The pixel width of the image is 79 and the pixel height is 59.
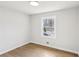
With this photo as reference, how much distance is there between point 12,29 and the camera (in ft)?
11.1

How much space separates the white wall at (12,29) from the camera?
2994 mm

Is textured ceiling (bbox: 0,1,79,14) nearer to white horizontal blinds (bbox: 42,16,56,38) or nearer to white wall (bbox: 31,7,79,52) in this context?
white wall (bbox: 31,7,79,52)

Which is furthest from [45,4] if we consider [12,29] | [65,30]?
[12,29]

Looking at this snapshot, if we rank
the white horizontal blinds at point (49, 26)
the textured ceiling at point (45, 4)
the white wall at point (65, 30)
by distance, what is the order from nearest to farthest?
the textured ceiling at point (45, 4), the white wall at point (65, 30), the white horizontal blinds at point (49, 26)

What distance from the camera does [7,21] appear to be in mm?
3141

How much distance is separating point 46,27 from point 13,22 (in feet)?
5.93

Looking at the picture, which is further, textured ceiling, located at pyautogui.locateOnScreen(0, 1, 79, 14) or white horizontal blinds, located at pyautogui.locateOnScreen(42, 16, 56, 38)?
white horizontal blinds, located at pyautogui.locateOnScreen(42, 16, 56, 38)

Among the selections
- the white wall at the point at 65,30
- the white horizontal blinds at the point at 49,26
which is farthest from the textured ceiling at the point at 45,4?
the white horizontal blinds at the point at 49,26

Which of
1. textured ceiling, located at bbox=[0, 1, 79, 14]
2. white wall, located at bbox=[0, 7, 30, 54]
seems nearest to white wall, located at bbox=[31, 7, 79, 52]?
textured ceiling, located at bbox=[0, 1, 79, 14]

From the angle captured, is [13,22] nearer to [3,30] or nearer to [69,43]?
[3,30]

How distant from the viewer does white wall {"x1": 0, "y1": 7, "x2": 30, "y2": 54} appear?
2.99 metres

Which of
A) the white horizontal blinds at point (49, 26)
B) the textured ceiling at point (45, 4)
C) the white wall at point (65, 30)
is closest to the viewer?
the textured ceiling at point (45, 4)

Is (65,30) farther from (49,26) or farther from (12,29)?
(12,29)

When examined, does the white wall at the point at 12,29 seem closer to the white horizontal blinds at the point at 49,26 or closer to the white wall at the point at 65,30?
the white horizontal blinds at the point at 49,26
